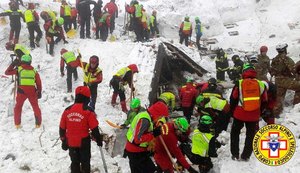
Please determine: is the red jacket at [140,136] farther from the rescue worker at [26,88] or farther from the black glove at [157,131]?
the rescue worker at [26,88]

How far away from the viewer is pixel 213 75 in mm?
14727

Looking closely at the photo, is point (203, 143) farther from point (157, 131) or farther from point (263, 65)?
point (263, 65)

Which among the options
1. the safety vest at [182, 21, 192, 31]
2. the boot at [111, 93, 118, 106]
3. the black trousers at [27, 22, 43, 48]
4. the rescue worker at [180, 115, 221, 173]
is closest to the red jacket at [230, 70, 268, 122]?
the rescue worker at [180, 115, 221, 173]

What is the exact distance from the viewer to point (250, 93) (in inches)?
253

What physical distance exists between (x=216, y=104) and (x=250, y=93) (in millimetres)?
1701

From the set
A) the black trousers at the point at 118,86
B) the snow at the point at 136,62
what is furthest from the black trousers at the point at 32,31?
the black trousers at the point at 118,86

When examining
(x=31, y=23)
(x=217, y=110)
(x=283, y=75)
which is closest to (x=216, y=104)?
(x=217, y=110)

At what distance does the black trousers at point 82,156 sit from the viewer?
21.4 feet

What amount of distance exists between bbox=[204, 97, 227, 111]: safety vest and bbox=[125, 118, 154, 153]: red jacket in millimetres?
2401

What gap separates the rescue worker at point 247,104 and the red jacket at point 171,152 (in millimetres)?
1215

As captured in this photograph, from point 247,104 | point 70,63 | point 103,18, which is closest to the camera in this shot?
point 247,104

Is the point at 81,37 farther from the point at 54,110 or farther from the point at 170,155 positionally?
the point at 170,155

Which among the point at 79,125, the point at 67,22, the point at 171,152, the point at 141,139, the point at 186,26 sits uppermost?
the point at 67,22

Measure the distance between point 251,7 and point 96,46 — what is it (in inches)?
560
